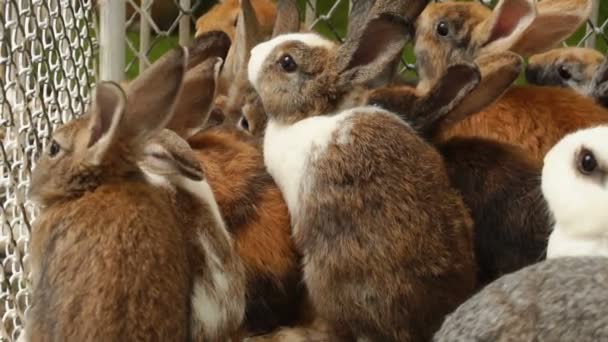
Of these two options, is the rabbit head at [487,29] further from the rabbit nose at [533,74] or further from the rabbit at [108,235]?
the rabbit at [108,235]

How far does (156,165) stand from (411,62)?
1013mm

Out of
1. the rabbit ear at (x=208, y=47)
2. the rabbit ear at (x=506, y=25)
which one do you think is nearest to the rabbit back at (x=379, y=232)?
the rabbit ear at (x=208, y=47)

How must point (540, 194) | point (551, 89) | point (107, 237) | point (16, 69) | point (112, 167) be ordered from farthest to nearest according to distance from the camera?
1. point (551, 89)
2. point (16, 69)
3. point (540, 194)
4. point (112, 167)
5. point (107, 237)

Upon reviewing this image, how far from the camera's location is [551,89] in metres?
1.85

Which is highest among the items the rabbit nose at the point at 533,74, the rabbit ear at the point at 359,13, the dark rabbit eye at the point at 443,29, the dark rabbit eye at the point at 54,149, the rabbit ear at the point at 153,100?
the rabbit ear at the point at 359,13

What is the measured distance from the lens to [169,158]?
144cm

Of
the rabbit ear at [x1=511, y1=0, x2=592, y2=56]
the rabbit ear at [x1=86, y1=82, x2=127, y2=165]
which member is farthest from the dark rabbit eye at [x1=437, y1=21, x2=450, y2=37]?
the rabbit ear at [x1=86, y1=82, x2=127, y2=165]

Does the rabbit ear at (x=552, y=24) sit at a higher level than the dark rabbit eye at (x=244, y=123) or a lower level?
higher

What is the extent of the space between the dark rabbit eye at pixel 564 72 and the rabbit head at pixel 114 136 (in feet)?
2.75

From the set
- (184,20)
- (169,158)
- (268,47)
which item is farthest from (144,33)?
(169,158)

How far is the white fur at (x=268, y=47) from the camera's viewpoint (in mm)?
1665

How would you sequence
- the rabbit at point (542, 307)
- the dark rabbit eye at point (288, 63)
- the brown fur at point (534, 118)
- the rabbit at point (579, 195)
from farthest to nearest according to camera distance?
the brown fur at point (534, 118)
the dark rabbit eye at point (288, 63)
the rabbit at point (579, 195)
the rabbit at point (542, 307)

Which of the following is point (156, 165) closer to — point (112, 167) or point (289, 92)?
point (112, 167)

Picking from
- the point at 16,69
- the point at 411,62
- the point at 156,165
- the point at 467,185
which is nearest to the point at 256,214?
the point at 156,165
